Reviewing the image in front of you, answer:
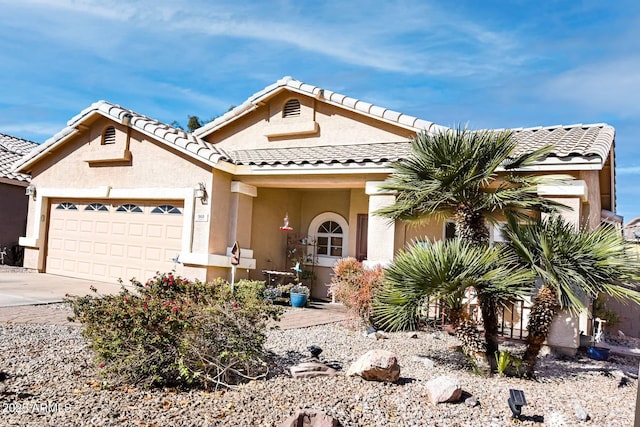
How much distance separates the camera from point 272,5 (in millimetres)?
12523

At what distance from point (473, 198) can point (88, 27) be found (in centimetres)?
1221

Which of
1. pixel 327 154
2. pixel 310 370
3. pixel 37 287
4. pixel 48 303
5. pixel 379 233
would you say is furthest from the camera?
pixel 327 154

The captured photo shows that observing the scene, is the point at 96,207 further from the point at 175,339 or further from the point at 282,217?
the point at 175,339

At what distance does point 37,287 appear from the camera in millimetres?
12172

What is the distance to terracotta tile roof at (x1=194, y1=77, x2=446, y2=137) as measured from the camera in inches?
512

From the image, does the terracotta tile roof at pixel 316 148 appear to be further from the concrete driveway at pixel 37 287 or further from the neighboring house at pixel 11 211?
the concrete driveway at pixel 37 287

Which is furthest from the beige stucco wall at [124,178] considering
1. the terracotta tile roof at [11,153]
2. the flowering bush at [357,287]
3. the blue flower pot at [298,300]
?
the flowering bush at [357,287]

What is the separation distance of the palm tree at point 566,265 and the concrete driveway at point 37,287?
9.70 meters

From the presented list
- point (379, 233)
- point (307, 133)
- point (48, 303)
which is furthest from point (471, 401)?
point (307, 133)

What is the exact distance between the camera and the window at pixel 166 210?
43.5 feet

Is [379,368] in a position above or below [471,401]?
above

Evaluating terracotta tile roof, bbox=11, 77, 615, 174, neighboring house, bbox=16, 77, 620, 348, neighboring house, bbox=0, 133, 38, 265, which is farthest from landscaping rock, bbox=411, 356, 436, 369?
neighboring house, bbox=0, 133, 38, 265

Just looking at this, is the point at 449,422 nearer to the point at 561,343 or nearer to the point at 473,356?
the point at 473,356

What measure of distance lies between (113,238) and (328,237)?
6.85 m
